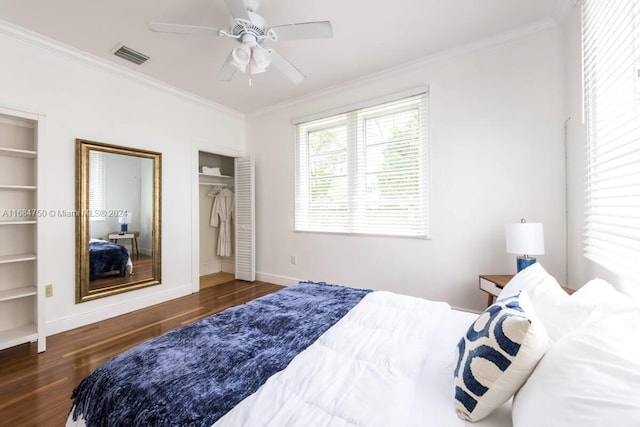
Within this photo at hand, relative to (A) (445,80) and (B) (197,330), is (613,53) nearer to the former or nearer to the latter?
(A) (445,80)

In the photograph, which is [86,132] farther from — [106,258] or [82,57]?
[106,258]

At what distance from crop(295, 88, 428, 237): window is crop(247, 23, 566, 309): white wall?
0.16 m

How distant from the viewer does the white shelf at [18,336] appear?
2.13 m

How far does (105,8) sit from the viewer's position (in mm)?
2152

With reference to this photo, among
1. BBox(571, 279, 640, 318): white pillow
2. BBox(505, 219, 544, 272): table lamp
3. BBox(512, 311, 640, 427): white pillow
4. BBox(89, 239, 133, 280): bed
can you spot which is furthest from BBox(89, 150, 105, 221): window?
BBox(505, 219, 544, 272): table lamp

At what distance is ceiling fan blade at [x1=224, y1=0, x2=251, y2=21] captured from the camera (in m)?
1.74

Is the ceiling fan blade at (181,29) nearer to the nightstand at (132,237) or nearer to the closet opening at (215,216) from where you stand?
the nightstand at (132,237)

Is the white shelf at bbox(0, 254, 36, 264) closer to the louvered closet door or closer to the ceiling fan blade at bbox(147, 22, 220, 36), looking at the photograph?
the ceiling fan blade at bbox(147, 22, 220, 36)

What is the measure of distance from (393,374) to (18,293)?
9.94ft

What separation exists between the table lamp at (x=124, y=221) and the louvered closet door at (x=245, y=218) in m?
1.53

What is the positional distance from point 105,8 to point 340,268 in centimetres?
343

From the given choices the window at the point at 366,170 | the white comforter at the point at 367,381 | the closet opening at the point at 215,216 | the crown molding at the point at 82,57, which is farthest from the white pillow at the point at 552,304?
the closet opening at the point at 215,216

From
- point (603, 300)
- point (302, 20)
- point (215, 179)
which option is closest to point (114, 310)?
point (215, 179)

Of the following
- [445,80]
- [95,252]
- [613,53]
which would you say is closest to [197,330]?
[95,252]
